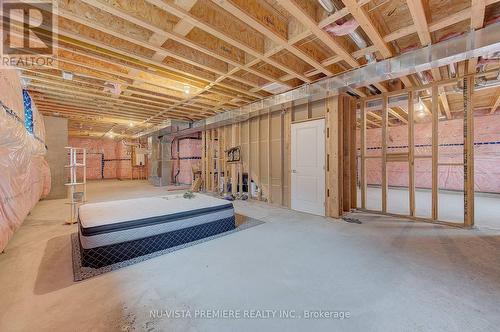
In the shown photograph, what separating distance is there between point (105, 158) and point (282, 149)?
12097 mm

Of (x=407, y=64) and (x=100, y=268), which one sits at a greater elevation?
(x=407, y=64)

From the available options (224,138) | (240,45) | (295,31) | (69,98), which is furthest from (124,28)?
(224,138)

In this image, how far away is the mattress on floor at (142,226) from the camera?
2223mm

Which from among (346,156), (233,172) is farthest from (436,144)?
(233,172)

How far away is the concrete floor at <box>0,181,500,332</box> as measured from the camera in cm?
145

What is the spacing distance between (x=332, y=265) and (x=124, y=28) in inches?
147

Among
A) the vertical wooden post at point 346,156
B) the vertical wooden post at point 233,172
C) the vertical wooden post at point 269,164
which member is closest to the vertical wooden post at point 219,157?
the vertical wooden post at point 233,172

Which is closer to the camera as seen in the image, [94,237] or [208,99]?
[94,237]

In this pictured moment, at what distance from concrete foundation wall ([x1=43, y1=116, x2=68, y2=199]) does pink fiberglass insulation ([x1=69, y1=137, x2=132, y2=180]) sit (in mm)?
6205

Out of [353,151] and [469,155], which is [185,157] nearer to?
[353,151]

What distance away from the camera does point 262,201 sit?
18.8ft

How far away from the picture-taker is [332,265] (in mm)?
2234

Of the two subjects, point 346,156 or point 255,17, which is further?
point 346,156

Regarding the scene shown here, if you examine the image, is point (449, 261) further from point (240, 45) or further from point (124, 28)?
point (124, 28)
